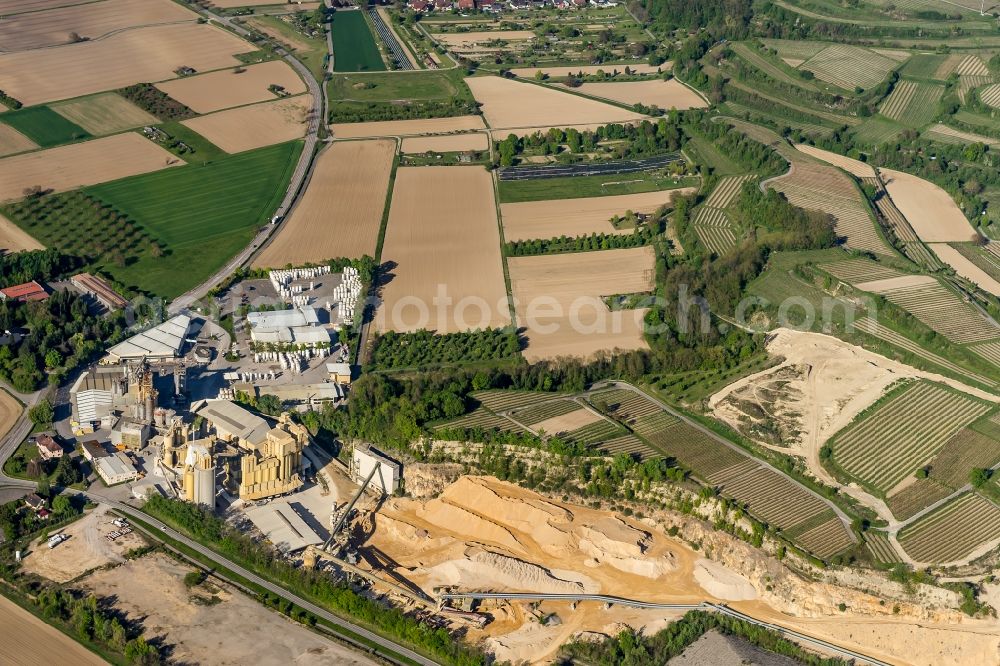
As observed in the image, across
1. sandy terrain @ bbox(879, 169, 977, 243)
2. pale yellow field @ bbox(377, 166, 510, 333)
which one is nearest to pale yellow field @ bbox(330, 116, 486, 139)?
pale yellow field @ bbox(377, 166, 510, 333)

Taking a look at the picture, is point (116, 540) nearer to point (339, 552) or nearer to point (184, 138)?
point (339, 552)

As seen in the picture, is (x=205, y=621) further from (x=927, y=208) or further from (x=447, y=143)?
(x=927, y=208)

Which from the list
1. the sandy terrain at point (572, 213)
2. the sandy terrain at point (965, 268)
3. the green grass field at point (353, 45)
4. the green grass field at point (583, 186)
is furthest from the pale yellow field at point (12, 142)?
the sandy terrain at point (965, 268)

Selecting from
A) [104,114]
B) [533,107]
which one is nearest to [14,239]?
[104,114]

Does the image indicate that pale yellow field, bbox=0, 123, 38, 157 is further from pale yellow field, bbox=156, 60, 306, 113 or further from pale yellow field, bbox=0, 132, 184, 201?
pale yellow field, bbox=156, 60, 306, 113

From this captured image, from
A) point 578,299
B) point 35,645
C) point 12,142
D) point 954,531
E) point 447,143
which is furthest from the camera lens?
point 447,143

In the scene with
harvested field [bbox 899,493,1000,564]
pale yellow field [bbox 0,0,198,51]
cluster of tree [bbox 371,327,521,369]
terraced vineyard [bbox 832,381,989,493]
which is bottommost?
harvested field [bbox 899,493,1000,564]

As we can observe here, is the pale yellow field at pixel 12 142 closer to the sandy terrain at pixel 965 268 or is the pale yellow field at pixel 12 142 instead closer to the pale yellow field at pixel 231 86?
the pale yellow field at pixel 231 86
